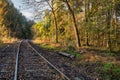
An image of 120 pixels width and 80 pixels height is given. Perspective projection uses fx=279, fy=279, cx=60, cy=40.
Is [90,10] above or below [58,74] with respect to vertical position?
above

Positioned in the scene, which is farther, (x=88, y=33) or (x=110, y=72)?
(x=88, y=33)

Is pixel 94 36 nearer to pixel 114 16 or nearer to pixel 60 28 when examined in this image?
pixel 114 16

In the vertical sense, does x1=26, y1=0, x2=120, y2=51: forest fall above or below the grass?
above

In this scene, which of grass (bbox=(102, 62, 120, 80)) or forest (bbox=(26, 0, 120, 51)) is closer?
grass (bbox=(102, 62, 120, 80))

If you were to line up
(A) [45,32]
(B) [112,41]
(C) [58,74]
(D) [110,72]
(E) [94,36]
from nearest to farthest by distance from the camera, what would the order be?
(C) [58,74] → (D) [110,72] → (B) [112,41] → (E) [94,36] → (A) [45,32]

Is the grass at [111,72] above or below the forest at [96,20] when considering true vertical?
below

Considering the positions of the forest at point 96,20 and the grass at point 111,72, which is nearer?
the grass at point 111,72

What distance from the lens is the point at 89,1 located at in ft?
116

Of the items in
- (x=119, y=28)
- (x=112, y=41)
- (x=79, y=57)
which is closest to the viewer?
(x=79, y=57)

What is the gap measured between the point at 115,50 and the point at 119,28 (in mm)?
5397

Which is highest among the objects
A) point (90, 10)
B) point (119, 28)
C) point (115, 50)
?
point (90, 10)

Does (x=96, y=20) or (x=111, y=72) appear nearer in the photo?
(x=111, y=72)

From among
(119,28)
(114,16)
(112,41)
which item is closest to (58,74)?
(112,41)

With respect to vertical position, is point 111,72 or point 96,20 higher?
point 96,20
